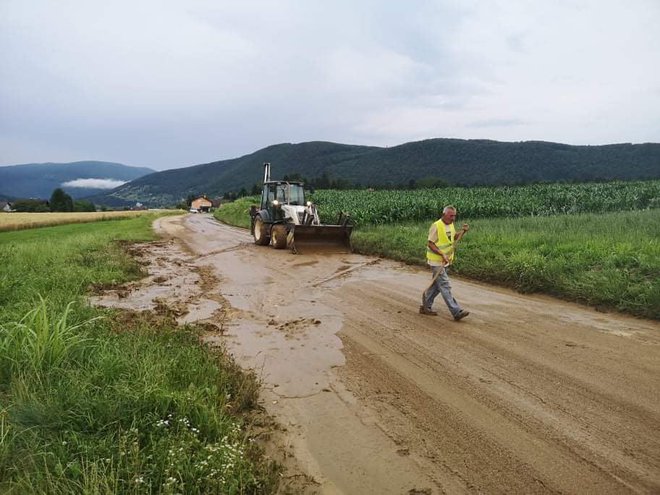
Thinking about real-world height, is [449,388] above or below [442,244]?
below

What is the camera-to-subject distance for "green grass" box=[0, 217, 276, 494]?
267 cm

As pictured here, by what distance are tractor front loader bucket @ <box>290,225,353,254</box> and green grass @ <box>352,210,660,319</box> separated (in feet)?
4.78

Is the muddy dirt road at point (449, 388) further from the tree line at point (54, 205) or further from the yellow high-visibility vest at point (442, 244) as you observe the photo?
the tree line at point (54, 205)

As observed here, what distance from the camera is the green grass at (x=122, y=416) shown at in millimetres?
2674

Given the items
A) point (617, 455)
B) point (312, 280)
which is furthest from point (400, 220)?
point (617, 455)

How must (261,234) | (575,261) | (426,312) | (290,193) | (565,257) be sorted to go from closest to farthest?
(426,312), (575,261), (565,257), (290,193), (261,234)

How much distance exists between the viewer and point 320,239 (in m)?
14.8

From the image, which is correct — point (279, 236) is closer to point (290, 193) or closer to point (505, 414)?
point (290, 193)

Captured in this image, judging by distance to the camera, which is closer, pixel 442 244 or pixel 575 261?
pixel 442 244

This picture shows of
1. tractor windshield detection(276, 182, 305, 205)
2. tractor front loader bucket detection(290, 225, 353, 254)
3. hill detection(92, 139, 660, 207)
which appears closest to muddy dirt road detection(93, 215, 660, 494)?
tractor front loader bucket detection(290, 225, 353, 254)

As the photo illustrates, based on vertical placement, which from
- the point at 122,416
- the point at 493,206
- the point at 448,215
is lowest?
the point at 122,416

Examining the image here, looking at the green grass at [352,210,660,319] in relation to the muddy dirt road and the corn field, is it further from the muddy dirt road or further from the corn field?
the corn field

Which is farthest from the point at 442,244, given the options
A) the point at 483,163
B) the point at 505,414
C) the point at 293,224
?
the point at 483,163

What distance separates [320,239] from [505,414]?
36.9ft
